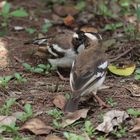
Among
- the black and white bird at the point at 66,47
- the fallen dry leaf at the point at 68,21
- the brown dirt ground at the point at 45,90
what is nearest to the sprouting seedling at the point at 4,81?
the brown dirt ground at the point at 45,90

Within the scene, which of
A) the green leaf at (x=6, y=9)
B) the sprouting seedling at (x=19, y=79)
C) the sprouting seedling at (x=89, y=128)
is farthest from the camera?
the green leaf at (x=6, y=9)

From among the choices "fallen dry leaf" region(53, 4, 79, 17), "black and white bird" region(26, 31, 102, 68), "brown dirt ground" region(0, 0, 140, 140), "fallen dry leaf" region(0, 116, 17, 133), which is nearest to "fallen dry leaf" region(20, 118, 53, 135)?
"brown dirt ground" region(0, 0, 140, 140)

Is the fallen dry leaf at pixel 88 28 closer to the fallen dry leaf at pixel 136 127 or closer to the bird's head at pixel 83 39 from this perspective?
the bird's head at pixel 83 39

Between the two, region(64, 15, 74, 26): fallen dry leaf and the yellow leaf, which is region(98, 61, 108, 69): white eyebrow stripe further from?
region(64, 15, 74, 26): fallen dry leaf

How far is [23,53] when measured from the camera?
885cm

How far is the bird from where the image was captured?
21.7ft

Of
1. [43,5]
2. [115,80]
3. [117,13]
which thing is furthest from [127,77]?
[43,5]

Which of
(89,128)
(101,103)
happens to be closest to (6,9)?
(101,103)

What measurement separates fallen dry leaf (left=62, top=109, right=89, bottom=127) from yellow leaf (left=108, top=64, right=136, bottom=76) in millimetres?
1634

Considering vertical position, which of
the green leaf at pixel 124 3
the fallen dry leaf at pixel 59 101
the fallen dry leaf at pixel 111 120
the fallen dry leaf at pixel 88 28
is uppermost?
the green leaf at pixel 124 3

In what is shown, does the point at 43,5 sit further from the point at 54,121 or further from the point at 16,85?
the point at 54,121

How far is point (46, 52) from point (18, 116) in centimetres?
248

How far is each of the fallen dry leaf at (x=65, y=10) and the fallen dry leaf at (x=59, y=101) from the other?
3748 mm

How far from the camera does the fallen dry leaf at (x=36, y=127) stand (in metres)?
6.04
